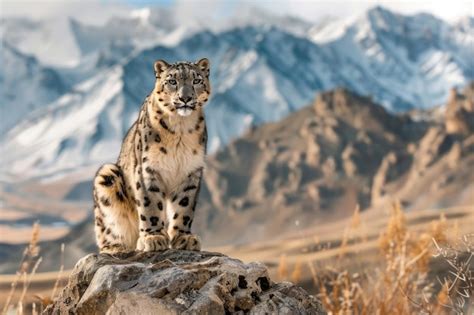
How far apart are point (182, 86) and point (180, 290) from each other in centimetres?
245

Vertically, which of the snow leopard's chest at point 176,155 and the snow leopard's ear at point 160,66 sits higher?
the snow leopard's ear at point 160,66

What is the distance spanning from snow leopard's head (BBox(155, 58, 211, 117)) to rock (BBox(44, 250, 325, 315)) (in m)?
1.67

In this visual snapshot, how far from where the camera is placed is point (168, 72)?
26.5 feet

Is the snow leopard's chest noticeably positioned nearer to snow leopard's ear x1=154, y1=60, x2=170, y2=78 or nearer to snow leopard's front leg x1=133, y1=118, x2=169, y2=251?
snow leopard's front leg x1=133, y1=118, x2=169, y2=251

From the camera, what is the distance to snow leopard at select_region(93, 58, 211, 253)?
799cm

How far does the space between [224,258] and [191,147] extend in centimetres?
164

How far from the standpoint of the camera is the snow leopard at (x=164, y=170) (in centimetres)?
799

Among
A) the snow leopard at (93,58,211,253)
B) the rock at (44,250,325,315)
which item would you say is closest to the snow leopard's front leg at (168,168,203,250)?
the snow leopard at (93,58,211,253)

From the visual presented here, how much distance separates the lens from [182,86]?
788 centimetres

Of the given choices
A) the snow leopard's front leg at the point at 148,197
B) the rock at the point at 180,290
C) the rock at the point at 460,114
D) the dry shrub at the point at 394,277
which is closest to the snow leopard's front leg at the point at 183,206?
the snow leopard's front leg at the point at 148,197

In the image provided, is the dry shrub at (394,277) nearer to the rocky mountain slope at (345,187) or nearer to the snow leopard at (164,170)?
the snow leopard at (164,170)

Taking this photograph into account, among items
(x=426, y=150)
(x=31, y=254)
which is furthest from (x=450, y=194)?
(x=31, y=254)

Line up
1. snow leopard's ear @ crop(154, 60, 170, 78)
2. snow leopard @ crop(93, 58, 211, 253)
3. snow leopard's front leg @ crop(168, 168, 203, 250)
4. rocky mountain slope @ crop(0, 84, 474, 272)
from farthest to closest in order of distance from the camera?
rocky mountain slope @ crop(0, 84, 474, 272)
snow leopard's front leg @ crop(168, 168, 203, 250)
snow leopard's ear @ crop(154, 60, 170, 78)
snow leopard @ crop(93, 58, 211, 253)

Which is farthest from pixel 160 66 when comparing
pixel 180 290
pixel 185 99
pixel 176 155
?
pixel 180 290
